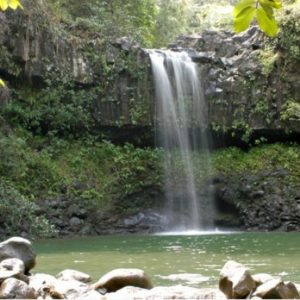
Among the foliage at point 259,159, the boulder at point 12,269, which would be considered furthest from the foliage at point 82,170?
the boulder at point 12,269

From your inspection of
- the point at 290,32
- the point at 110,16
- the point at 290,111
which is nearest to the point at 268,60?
the point at 290,32

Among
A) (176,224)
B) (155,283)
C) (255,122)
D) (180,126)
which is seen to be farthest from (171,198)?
(155,283)

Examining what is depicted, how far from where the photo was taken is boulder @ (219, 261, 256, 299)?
655 cm

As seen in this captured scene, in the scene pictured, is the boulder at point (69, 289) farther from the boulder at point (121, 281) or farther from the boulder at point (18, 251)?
the boulder at point (18, 251)

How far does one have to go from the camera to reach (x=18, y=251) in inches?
344

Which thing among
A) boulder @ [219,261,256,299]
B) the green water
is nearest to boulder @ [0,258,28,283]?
the green water

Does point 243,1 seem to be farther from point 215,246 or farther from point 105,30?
point 105,30

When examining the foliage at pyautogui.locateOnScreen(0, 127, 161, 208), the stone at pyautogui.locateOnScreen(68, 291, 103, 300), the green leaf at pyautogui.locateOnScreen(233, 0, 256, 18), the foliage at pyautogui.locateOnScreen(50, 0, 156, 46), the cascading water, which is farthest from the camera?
the foliage at pyautogui.locateOnScreen(50, 0, 156, 46)

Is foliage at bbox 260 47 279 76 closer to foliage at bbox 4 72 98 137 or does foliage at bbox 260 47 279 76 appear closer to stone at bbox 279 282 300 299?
foliage at bbox 4 72 98 137

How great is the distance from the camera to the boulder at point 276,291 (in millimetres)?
6281

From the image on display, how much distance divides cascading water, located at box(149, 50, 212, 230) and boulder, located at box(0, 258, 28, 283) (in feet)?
44.2

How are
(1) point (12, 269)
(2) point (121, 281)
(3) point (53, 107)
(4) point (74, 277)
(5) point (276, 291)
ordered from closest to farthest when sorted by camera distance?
(5) point (276, 291) < (2) point (121, 281) < (1) point (12, 269) < (4) point (74, 277) < (3) point (53, 107)

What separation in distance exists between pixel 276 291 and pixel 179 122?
53.8ft

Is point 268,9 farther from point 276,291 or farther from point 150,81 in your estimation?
point 150,81
